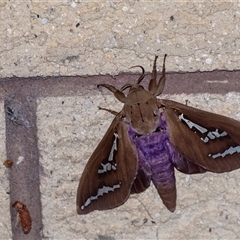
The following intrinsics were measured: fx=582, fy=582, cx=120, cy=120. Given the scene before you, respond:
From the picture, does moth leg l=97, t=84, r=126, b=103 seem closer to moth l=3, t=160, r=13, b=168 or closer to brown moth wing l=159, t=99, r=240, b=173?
brown moth wing l=159, t=99, r=240, b=173

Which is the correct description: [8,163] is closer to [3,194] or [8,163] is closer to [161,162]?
[3,194]

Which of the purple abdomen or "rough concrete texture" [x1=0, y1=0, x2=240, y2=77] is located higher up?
"rough concrete texture" [x1=0, y1=0, x2=240, y2=77]

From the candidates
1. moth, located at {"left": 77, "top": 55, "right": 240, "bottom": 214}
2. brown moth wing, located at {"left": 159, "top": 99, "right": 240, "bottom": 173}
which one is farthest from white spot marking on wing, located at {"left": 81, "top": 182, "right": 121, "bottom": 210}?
brown moth wing, located at {"left": 159, "top": 99, "right": 240, "bottom": 173}

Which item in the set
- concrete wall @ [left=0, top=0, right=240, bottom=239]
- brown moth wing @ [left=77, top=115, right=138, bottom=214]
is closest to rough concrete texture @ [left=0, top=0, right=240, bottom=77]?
concrete wall @ [left=0, top=0, right=240, bottom=239]

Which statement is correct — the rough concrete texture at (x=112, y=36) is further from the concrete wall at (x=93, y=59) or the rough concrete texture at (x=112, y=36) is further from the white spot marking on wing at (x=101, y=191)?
the white spot marking on wing at (x=101, y=191)

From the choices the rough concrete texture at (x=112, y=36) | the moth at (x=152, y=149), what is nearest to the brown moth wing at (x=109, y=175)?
the moth at (x=152, y=149)

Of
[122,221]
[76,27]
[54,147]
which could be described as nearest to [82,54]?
[76,27]

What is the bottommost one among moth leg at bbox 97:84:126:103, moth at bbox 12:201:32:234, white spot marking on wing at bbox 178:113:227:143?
moth at bbox 12:201:32:234

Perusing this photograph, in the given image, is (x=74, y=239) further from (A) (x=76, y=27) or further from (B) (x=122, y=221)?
(A) (x=76, y=27)
